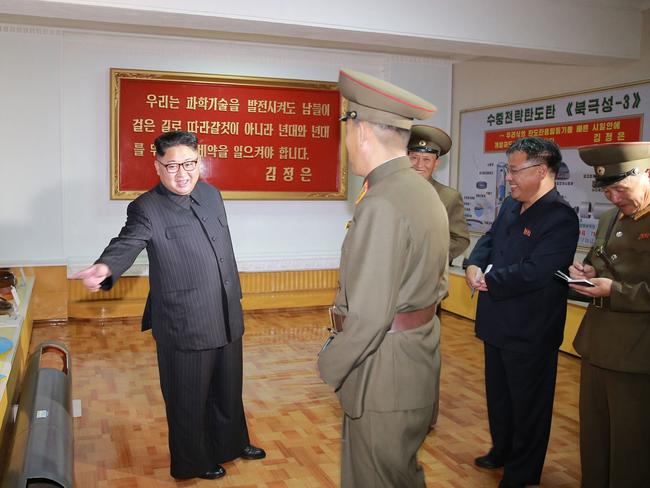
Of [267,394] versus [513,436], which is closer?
[513,436]

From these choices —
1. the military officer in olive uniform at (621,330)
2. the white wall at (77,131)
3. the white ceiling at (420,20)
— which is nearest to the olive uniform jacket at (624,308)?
the military officer in olive uniform at (621,330)

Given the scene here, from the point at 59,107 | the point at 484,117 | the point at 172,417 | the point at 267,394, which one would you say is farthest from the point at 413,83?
the point at 172,417

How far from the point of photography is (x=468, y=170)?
7.00 m

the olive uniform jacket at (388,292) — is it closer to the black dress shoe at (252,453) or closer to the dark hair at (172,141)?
the dark hair at (172,141)

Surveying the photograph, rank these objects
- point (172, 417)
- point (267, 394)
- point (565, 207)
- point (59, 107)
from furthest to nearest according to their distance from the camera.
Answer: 1. point (59, 107)
2. point (267, 394)
3. point (172, 417)
4. point (565, 207)

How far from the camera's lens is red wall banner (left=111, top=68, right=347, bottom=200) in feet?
20.2

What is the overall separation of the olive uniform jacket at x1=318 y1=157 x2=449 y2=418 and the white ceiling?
258 cm

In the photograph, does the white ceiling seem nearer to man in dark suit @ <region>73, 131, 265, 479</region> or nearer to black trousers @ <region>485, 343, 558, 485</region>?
man in dark suit @ <region>73, 131, 265, 479</region>

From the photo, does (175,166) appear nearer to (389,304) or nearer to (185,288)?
(185,288)

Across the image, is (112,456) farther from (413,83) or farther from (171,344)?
(413,83)

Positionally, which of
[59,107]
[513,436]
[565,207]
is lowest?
[513,436]

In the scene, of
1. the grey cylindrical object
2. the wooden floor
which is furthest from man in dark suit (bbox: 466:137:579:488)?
the grey cylindrical object

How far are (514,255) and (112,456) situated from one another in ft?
7.23

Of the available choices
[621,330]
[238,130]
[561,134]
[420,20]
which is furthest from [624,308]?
[238,130]
